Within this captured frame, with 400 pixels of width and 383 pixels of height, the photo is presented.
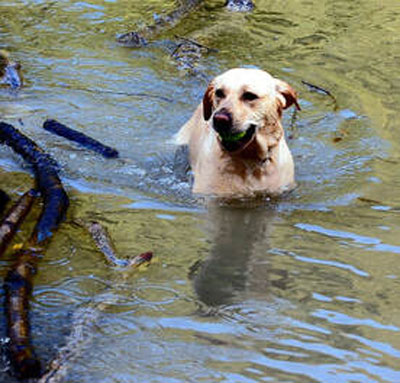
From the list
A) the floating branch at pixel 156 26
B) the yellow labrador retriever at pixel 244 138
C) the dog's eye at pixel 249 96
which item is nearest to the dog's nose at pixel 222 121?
the yellow labrador retriever at pixel 244 138

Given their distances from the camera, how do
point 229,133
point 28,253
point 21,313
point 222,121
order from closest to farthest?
point 21,313
point 28,253
point 222,121
point 229,133

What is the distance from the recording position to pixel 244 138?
5438 mm

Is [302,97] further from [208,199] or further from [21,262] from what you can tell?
[21,262]

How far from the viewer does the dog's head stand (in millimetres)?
5273

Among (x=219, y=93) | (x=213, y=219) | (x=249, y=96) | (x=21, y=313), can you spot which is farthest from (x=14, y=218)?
(x=249, y=96)

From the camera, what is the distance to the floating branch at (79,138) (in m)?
6.67

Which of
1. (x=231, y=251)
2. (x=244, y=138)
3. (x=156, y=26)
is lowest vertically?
(x=156, y=26)

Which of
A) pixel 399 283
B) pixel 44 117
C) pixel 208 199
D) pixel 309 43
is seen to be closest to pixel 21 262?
pixel 208 199

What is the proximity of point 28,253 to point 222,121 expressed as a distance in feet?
5.15

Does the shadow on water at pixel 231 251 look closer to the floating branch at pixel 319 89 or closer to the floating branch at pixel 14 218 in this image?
the floating branch at pixel 14 218

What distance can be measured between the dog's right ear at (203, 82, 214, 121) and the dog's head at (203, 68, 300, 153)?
0.14m

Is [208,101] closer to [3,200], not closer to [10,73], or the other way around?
[3,200]

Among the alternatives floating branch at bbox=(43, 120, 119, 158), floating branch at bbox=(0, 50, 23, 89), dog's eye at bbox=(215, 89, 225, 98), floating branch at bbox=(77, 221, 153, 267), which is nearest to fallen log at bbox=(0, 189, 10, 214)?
floating branch at bbox=(77, 221, 153, 267)

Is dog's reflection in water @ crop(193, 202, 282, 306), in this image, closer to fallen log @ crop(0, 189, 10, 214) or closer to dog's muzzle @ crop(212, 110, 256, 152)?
dog's muzzle @ crop(212, 110, 256, 152)
